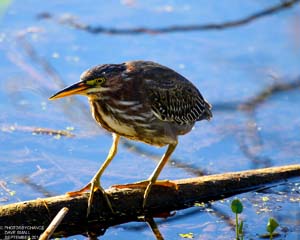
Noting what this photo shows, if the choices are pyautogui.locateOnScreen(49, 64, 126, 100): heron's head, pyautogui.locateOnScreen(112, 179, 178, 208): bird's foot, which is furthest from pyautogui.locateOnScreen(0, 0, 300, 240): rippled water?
pyautogui.locateOnScreen(49, 64, 126, 100): heron's head

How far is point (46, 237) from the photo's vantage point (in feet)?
17.0

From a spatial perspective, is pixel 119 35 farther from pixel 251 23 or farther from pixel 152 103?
pixel 152 103

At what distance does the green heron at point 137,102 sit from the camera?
6.21 meters

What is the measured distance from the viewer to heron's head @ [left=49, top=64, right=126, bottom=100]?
6.02 m

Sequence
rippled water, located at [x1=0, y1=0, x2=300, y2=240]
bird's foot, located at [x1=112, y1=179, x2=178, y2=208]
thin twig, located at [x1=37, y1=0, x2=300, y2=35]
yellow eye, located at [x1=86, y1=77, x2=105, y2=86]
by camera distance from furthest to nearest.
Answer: thin twig, located at [x1=37, y1=0, x2=300, y2=35]
rippled water, located at [x1=0, y1=0, x2=300, y2=240]
bird's foot, located at [x1=112, y1=179, x2=178, y2=208]
yellow eye, located at [x1=86, y1=77, x2=105, y2=86]

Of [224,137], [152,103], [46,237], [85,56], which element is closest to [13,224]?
[46,237]

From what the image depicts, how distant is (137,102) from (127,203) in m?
0.74

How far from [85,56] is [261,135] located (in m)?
2.30

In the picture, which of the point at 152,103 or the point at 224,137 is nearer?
the point at 152,103

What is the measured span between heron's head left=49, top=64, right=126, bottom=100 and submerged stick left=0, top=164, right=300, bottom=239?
75 cm

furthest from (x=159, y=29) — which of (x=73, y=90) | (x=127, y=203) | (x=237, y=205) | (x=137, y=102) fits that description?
(x=237, y=205)

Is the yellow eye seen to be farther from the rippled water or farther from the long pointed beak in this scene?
the rippled water

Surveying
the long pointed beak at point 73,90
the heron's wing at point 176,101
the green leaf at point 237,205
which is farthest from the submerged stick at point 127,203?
the green leaf at point 237,205

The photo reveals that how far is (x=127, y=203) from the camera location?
6465 mm
